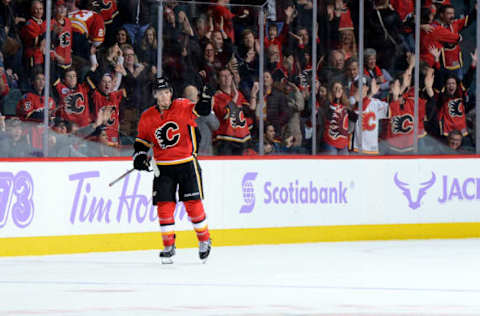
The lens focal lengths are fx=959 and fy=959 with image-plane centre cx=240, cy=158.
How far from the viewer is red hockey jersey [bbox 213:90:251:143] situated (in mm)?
10570

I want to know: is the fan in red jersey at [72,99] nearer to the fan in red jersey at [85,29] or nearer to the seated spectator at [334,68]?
the fan in red jersey at [85,29]

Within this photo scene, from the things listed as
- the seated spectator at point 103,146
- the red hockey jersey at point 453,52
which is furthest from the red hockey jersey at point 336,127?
the seated spectator at point 103,146

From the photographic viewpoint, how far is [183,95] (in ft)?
34.2

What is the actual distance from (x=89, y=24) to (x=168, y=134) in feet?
11.2

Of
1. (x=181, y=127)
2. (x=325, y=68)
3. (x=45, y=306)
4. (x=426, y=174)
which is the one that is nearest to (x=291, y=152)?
(x=325, y=68)

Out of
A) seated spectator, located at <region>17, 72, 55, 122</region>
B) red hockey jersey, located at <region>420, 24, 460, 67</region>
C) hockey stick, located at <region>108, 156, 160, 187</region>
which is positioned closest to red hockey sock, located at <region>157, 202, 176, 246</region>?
hockey stick, located at <region>108, 156, 160, 187</region>

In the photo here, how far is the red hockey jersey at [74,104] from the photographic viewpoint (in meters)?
9.59

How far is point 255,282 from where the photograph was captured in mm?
5988

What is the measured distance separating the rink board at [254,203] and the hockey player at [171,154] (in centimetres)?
90

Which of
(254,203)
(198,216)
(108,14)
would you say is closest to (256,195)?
(254,203)

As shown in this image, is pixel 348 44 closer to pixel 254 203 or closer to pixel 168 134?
pixel 254 203

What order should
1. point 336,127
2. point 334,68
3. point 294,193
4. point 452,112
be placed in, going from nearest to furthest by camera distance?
point 294,193, point 336,127, point 334,68, point 452,112

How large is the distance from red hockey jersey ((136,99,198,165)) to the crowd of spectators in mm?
2536

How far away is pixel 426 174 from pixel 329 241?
1.30 metres
